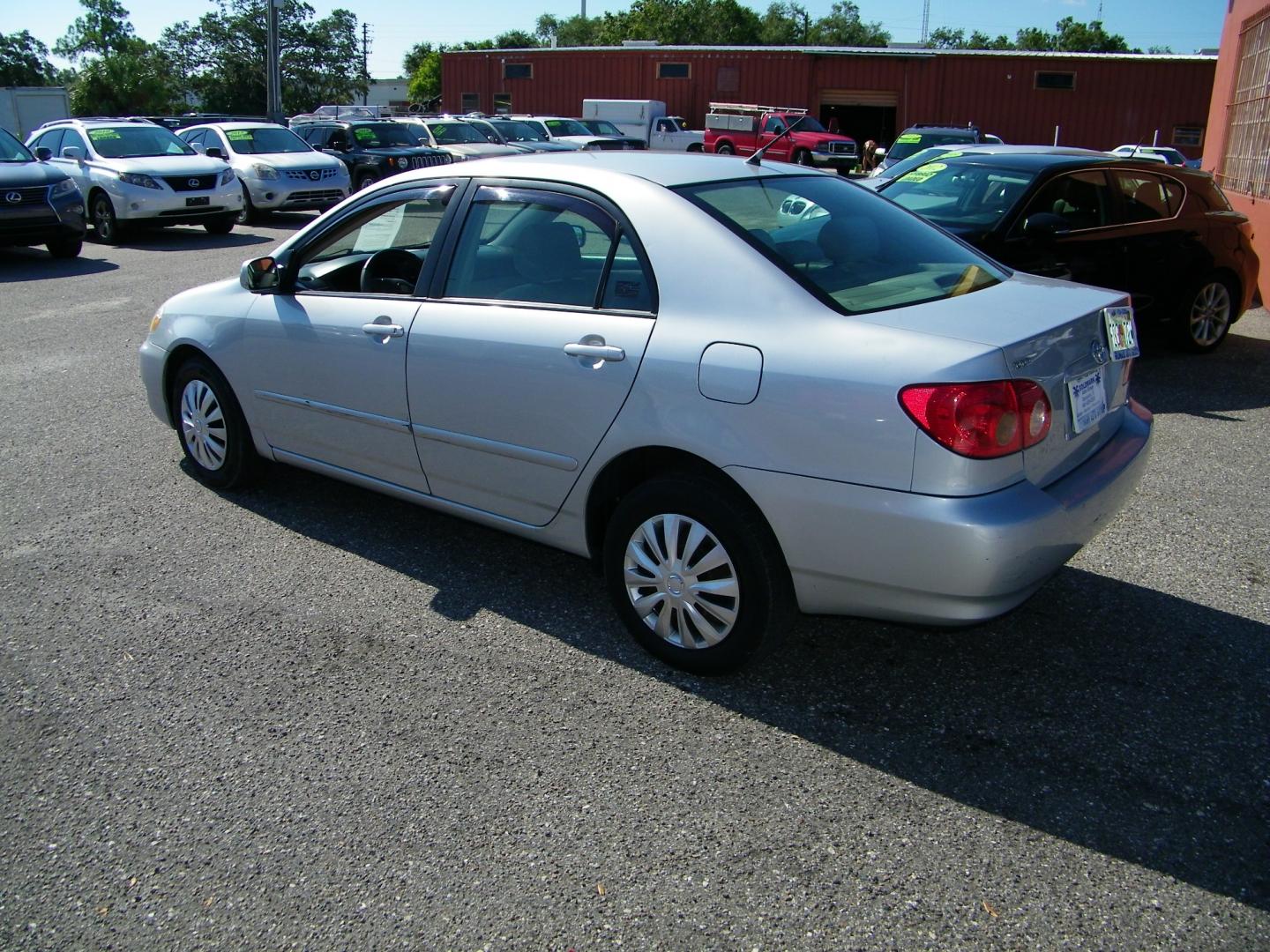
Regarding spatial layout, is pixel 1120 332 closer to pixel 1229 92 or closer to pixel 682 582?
pixel 682 582

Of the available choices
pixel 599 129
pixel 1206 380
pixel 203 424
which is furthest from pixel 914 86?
pixel 203 424

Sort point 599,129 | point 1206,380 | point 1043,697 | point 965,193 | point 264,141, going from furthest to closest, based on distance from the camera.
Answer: point 599,129
point 264,141
point 965,193
point 1206,380
point 1043,697

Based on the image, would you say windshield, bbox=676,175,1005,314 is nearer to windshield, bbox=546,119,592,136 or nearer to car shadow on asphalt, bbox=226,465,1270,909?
car shadow on asphalt, bbox=226,465,1270,909

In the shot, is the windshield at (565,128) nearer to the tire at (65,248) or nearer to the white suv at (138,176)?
the white suv at (138,176)

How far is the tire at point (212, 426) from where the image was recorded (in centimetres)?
484

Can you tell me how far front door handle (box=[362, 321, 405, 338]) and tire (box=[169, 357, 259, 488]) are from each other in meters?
1.11

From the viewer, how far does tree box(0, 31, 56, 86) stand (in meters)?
71.5

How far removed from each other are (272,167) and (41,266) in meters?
4.52

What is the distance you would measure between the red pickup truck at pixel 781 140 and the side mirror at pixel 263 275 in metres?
26.6

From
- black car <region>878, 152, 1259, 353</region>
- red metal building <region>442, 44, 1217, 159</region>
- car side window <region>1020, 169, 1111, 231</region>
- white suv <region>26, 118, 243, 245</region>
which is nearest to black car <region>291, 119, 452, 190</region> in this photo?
white suv <region>26, 118, 243, 245</region>

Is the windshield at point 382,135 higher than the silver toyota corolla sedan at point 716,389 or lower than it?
higher

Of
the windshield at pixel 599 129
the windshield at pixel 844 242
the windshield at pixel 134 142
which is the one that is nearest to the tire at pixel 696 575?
the windshield at pixel 844 242

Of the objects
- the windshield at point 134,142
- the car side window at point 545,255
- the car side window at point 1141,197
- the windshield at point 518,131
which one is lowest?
the car side window at point 545,255

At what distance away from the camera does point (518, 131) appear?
93.2 ft
